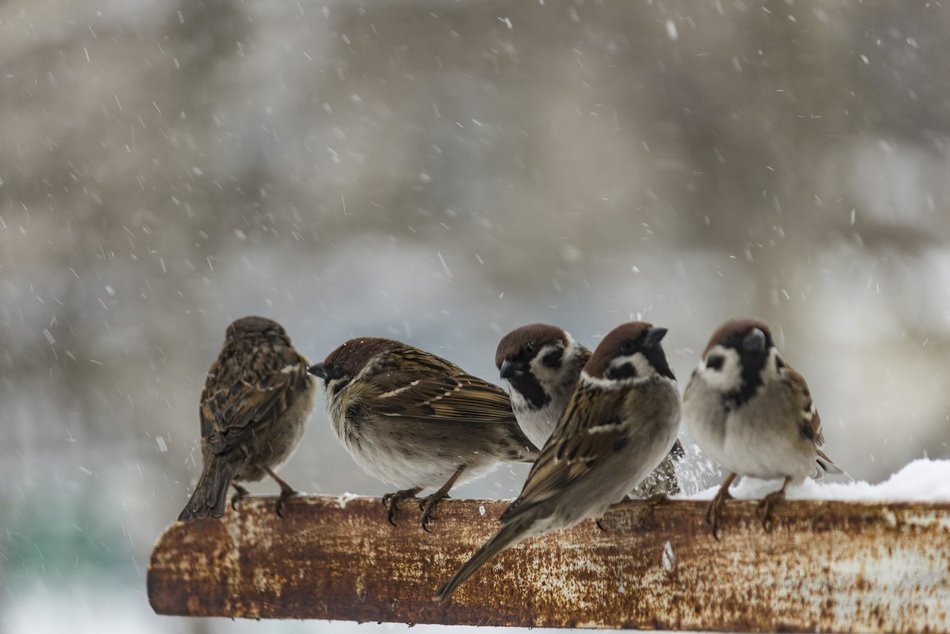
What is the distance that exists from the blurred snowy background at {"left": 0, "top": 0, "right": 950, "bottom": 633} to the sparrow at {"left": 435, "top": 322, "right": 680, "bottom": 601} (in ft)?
10.5

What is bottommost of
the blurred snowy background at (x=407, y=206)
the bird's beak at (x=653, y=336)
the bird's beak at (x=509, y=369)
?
the blurred snowy background at (x=407, y=206)

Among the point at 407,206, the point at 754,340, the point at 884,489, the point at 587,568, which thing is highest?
the point at 754,340

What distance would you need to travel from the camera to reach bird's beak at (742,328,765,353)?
6.77 ft

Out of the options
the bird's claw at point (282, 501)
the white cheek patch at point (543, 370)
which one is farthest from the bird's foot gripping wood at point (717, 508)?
the bird's claw at point (282, 501)

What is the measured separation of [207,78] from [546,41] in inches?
79.8

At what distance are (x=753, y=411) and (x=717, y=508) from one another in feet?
0.74

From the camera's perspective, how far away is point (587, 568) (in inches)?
94.8

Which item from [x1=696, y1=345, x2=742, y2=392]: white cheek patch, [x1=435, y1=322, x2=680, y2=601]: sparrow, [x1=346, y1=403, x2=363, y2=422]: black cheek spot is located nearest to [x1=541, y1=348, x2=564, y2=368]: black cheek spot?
[x1=435, y1=322, x2=680, y2=601]: sparrow

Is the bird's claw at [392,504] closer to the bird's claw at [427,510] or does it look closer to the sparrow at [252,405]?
the bird's claw at [427,510]

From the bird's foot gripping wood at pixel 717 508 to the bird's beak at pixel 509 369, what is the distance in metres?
0.58

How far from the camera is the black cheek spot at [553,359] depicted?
266 centimetres

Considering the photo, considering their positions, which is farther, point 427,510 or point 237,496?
point 237,496

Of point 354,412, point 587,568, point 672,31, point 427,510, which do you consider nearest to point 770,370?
point 587,568

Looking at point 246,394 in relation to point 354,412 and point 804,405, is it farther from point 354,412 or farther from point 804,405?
point 804,405
